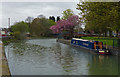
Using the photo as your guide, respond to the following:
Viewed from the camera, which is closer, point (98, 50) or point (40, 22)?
point (98, 50)

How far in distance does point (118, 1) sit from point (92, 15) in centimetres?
298

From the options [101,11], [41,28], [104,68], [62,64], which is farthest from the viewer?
[41,28]

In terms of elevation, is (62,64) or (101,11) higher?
(101,11)

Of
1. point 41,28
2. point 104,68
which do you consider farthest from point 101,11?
point 41,28

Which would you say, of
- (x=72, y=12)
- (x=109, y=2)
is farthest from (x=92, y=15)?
(x=72, y=12)

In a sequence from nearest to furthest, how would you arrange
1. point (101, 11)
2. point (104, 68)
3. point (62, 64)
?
point (104, 68), point (62, 64), point (101, 11)

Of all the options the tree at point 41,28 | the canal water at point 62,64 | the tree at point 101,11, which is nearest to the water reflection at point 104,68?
the canal water at point 62,64

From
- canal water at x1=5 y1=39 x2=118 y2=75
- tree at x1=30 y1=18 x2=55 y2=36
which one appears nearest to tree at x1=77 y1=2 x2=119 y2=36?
canal water at x1=5 y1=39 x2=118 y2=75

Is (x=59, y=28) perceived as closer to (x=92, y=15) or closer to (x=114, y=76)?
(x=92, y=15)

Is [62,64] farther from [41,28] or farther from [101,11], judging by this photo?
[41,28]

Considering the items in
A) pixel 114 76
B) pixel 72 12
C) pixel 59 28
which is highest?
pixel 72 12

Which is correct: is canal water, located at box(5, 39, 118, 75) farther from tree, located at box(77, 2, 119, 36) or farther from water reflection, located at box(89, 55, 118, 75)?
tree, located at box(77, 2, 119, 36)

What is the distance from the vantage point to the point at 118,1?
52.0ft

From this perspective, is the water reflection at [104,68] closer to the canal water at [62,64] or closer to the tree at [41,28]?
the canal water at [62,64]
